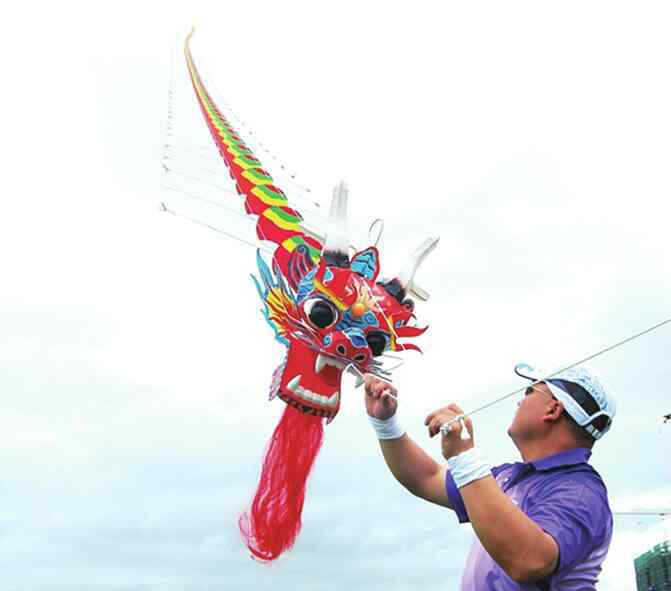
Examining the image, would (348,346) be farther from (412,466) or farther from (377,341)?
(412,466)

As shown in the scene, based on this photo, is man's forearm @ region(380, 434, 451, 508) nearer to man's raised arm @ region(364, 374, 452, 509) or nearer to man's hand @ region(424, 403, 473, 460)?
man's raised arm @ region(364, 374, 452, 509)

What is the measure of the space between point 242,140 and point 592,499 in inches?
274

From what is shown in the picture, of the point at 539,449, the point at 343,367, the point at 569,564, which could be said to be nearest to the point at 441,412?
the point at 539,449

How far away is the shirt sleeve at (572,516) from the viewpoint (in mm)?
2010

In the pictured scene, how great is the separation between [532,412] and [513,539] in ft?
1.97

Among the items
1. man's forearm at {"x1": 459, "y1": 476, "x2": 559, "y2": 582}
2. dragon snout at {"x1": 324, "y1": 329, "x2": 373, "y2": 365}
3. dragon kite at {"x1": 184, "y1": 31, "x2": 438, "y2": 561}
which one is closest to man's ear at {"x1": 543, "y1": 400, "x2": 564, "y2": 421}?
man's forearm at {"x1": 459, "y1": 476, "x2": 559, "y2": 582}

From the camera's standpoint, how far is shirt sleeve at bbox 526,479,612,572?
201 cm

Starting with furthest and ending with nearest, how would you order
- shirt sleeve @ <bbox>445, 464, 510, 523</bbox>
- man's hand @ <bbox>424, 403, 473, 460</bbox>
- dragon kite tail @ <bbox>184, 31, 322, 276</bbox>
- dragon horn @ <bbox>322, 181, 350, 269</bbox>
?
dragon kite tail @ <bbox>184, 31, 322, 276</bbox>
dragon horn @ <bbox>322, 181, 350, 269</bbox>
shirt sleeve @ <bbox>445, 464, 510, 523</bbox>
man's hand @ <bbox>424, 403, 473, 460</bbox>

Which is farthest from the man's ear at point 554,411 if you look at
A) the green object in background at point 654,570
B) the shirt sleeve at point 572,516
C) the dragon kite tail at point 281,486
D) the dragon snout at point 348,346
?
the green object in background at point 654,570

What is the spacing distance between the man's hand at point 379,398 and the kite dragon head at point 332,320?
1.71 metres

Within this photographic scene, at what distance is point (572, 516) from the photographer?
2.06 meters

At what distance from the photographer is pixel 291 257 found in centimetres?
554

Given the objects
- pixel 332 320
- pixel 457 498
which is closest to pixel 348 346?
pixel 332 320

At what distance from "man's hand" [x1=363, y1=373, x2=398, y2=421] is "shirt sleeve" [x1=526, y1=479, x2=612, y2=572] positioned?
86 cm
